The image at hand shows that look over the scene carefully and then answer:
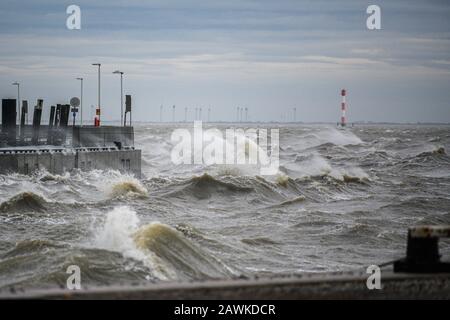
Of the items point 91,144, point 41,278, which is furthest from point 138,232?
point 91,144

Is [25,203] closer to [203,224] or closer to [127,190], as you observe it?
[203,224]

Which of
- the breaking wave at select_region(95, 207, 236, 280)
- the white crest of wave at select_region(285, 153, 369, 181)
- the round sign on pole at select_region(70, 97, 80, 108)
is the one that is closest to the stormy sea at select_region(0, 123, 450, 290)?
the breaking wave at select_region(95, 207, 236, 280)

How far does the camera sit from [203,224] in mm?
25797

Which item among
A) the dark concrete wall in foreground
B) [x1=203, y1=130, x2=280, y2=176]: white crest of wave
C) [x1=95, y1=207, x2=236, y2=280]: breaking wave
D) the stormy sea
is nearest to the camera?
[x1=95, y1=207, x2=236, y2=280]: breaking wave

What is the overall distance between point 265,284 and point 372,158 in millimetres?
66421

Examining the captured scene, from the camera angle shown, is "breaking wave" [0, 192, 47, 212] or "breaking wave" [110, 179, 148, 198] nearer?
"breaking wave" [0, 192, 47, 212]

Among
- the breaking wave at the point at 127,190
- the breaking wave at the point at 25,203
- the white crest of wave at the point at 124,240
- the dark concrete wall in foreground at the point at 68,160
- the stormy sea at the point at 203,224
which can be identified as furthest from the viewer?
the dark concrete wall in foreground at the point at 68,160

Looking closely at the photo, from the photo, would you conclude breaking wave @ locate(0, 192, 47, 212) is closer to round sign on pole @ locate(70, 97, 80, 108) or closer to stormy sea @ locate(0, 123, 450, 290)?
stormy sea @ locate(0, 123, 450, 290)

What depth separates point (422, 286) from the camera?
30.0ft

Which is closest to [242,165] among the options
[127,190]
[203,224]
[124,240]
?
[127,190]

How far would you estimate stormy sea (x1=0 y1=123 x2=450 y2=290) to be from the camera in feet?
54.1

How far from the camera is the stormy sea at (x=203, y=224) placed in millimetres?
16484

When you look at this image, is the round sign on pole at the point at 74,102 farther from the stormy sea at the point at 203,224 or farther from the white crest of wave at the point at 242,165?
the white crest of wave at the point at 242,165

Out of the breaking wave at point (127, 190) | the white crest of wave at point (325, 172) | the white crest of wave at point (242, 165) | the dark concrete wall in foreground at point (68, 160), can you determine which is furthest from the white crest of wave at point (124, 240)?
the white crest of wave at point (242, 165)
